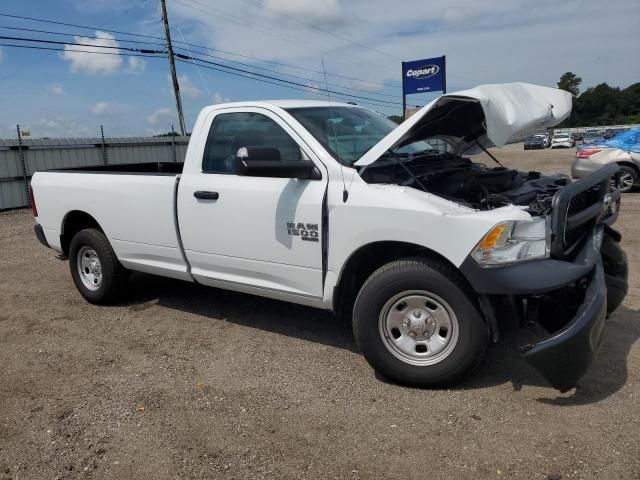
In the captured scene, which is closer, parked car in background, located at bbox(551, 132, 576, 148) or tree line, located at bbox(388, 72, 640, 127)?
parked car in background, located at bbox(551, 132, 576, 148)

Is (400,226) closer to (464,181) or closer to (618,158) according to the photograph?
(464,181)

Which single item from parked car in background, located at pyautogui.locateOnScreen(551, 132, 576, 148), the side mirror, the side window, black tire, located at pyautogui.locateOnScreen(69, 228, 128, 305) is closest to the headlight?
the side mirror

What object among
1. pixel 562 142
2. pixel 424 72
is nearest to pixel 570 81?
pixel 562 142

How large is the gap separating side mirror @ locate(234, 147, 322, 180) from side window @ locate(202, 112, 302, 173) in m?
0.40

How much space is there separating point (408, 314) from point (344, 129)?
1599 millimetres

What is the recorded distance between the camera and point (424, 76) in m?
20.4

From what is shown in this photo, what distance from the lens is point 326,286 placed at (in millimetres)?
3818

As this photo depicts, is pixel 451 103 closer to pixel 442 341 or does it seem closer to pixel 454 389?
pixel 442 341

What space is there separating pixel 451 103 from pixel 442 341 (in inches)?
60.3

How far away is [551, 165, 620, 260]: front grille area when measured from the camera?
3.16 m

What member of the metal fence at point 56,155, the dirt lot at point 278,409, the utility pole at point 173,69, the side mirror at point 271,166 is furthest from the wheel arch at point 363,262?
the utility pole at point 173,69

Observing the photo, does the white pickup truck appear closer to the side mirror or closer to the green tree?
the side mirror

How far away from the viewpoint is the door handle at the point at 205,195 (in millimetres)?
4242

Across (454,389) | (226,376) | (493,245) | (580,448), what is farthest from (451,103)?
(226,376)
